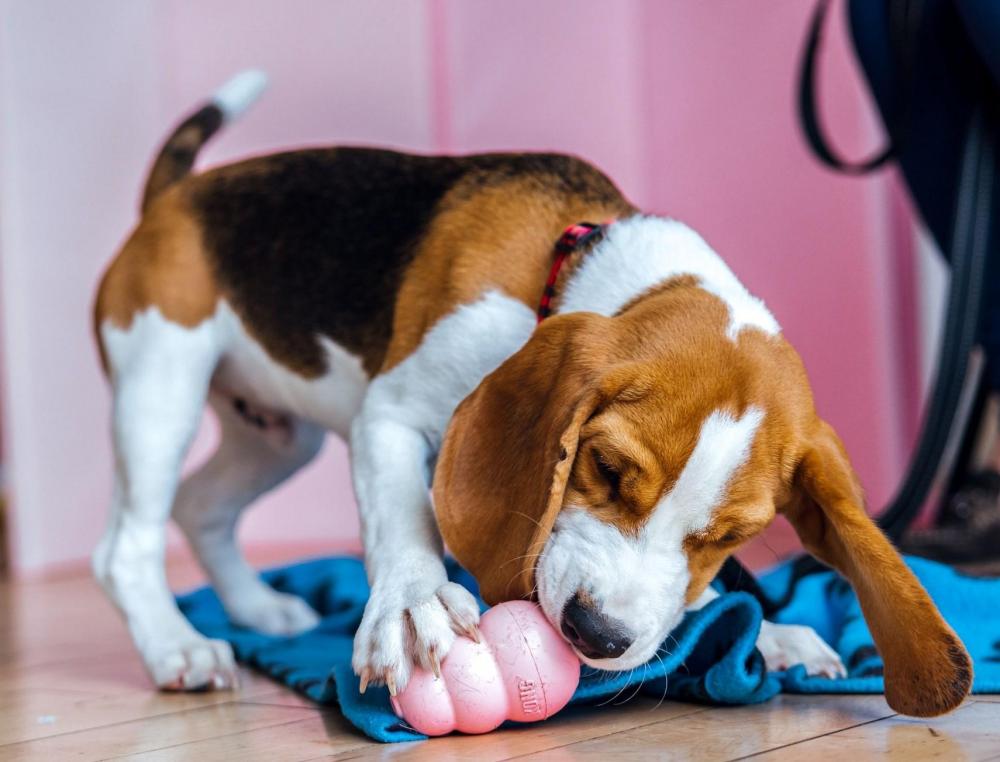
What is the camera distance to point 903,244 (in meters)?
5.02

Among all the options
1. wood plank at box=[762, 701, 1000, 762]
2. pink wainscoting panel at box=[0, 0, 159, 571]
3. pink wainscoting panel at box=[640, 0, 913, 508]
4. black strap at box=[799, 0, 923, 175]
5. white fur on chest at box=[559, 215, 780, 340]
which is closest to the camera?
wood plank at box=[762, 701, 1000, 762]

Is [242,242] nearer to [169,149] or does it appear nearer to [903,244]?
[169,149]

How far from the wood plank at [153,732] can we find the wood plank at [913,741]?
76cm

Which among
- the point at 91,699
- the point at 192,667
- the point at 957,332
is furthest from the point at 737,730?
the point at 957,332

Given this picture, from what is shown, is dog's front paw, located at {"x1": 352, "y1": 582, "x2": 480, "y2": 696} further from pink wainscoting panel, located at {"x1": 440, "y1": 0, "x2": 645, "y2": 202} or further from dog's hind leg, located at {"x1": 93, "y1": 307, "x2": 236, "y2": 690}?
pink wainscoting panel, located at {"x1": 440, "y1": 0, "x2": 645, "y2": 202}

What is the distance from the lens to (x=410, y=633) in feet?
5.69

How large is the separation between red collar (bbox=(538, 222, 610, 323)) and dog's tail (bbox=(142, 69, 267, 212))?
1157 mm

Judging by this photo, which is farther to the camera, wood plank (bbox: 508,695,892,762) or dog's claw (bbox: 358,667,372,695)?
dog's claw (bbox: 358,667,372,695)

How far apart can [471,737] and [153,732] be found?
50cm

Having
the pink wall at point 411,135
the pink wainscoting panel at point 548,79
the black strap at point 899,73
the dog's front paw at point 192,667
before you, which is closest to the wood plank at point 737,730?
the dog's front paw at point 192,667

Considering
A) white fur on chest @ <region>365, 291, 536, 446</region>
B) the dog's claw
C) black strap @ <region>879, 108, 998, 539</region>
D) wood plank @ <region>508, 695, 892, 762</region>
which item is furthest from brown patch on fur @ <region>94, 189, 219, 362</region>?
black strap @ <region>879, 108, 998, 539</region>

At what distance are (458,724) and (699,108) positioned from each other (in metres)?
4.00

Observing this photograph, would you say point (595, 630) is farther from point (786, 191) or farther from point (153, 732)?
point (786, 191)

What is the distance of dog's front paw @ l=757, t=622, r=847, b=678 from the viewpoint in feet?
6.68
